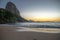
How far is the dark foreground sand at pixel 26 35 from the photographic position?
2051 millimetres

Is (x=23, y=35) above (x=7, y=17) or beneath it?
beneath

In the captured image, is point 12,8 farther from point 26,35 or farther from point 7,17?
point 26,35

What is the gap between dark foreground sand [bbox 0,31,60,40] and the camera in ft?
6.73

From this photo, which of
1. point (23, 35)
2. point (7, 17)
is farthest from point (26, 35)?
point (7, 17)

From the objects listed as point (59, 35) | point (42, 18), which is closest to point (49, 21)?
point (42, 18)

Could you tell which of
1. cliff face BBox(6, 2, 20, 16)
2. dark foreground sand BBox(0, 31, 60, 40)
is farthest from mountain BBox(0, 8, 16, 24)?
dark foreground sand BBox(0, 31, 60, 40)

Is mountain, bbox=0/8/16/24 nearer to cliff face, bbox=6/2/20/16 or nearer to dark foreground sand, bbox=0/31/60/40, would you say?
cliff face, bbox=6/2/20/16

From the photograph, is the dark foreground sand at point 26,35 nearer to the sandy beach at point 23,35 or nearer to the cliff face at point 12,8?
the sandy beach at point 23,35

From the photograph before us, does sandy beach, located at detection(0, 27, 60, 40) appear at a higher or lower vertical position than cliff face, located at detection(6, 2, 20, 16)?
lower

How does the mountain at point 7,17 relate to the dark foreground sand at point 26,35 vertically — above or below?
above

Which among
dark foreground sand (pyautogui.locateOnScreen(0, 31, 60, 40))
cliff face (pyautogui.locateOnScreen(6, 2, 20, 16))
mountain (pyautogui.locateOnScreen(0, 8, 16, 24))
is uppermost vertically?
cliff face (pyautogui.locateOnScreen(6, 2, 20, 16))

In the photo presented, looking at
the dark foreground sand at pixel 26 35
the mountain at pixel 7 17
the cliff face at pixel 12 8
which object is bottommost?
the dark foreground sand at pixel 26 35

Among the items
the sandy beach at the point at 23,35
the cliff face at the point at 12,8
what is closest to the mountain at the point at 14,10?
the cliff face at the point at 12,8

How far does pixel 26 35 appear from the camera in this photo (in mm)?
2082
